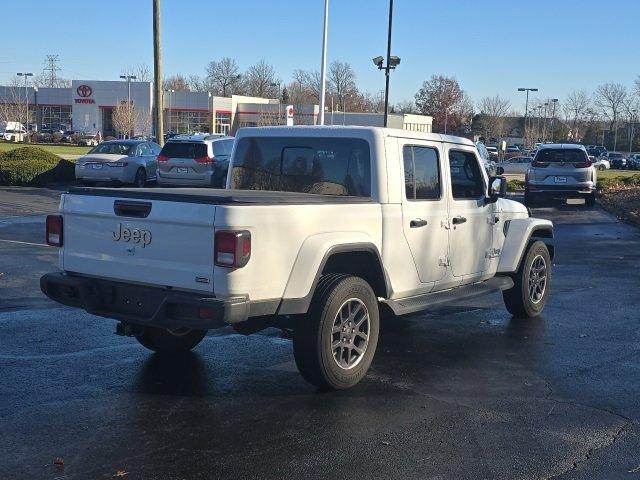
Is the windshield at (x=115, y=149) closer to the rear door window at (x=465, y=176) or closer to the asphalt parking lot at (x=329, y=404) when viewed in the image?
the asphalt parking lot at (x=329, y=404)

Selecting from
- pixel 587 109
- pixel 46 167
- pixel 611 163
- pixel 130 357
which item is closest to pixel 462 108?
pixel 587 109

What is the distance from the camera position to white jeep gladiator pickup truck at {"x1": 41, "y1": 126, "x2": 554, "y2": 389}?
5180mm

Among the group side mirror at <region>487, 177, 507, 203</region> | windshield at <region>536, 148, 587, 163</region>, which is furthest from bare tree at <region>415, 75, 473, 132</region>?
side mirror at <region>487, 177, 507, 203</region>

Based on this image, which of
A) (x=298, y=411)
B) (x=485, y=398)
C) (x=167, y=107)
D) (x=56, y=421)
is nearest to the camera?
(x=56, y=421)

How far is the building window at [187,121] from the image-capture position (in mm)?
87500

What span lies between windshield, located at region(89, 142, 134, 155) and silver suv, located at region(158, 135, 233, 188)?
8.74 feet

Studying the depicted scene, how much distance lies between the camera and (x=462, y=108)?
99.4 m

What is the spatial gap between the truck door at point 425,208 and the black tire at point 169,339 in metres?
2.06

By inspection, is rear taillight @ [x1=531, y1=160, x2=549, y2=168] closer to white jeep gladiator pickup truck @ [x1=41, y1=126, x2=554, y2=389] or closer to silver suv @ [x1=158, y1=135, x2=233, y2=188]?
silver suv @ [x1=158, y1=135, x2=233, y2=188]

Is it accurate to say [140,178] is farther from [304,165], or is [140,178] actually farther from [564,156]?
[304,165]

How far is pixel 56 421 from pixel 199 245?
→ 149 centimetres

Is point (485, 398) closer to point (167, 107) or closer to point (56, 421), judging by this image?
point (56, 421)

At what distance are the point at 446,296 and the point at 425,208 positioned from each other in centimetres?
88

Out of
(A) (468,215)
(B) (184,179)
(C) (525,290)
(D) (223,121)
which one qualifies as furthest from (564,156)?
(D) (223,121)
